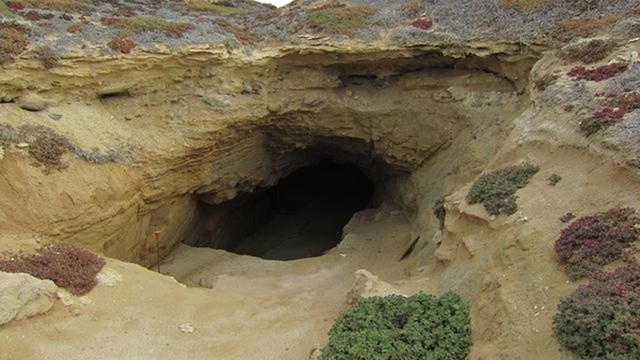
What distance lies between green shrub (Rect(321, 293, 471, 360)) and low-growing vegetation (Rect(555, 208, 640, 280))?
8.23 ft

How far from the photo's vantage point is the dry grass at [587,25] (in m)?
20.1

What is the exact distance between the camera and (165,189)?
2186cm

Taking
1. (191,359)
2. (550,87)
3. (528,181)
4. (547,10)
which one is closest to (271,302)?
(191,359)

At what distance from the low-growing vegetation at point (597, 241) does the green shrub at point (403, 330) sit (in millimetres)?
2507

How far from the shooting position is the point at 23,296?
512 inches

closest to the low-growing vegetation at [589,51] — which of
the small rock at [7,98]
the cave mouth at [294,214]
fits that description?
the cave mouth at [294,214]

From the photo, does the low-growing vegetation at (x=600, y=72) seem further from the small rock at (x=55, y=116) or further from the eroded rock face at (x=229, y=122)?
the small rock at (x=55, y=116)

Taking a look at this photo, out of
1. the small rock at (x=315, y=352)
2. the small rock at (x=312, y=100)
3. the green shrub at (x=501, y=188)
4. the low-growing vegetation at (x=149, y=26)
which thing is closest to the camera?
the small rock at (x=315, y=352)

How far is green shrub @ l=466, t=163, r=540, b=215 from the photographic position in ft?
47.1

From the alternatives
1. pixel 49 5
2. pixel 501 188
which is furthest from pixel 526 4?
pixel 49 5

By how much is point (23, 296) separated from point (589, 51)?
60.0 feet

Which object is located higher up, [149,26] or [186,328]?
[149,26]

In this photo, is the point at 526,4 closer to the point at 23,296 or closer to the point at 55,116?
the point at 55,116

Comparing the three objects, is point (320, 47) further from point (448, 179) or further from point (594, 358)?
point (594, 358)
